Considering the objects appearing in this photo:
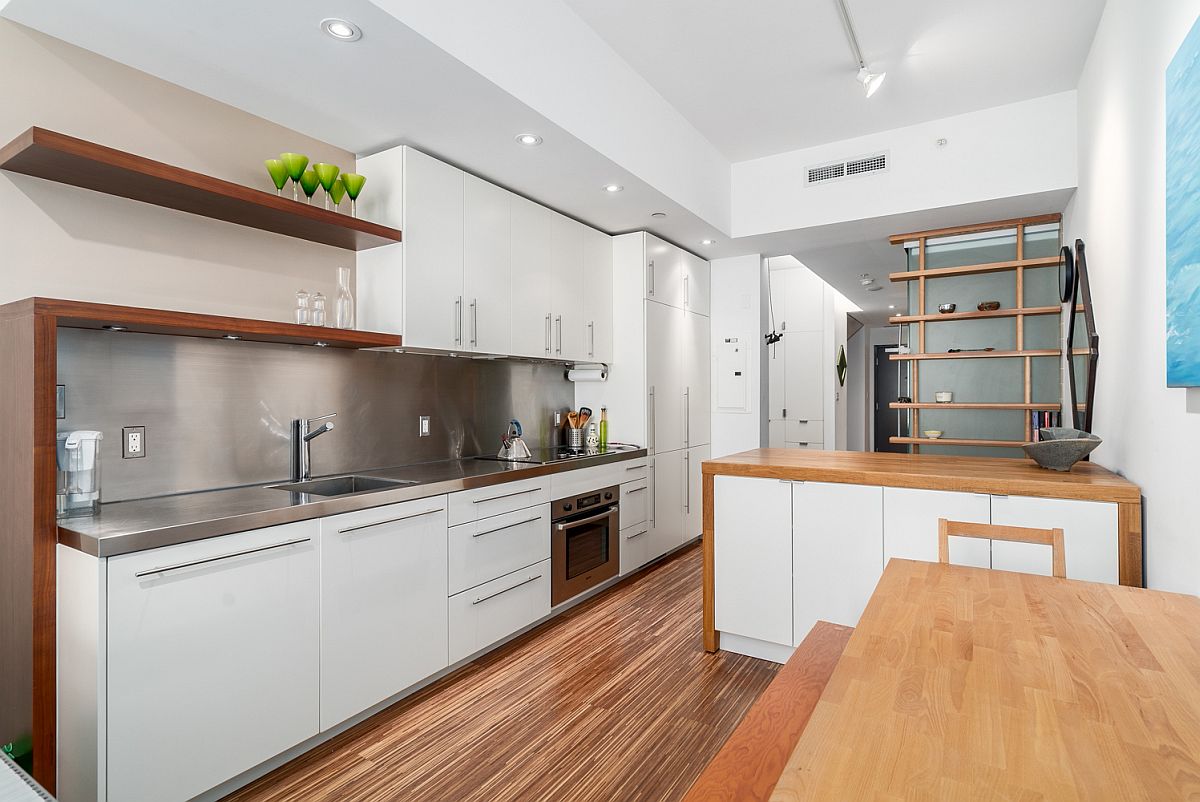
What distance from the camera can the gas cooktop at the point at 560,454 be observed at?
348cm

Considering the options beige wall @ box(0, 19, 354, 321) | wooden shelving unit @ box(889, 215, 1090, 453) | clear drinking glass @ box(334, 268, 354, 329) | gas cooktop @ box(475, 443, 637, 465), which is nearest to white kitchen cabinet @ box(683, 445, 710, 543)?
gas cooktop @ box(475, 443, 637, 465)

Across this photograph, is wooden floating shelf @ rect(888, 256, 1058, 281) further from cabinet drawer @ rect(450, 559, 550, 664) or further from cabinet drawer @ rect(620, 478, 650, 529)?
cabinet drawer @ rect(450, 559, 550, 664)

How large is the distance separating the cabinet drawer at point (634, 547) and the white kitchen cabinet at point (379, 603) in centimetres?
158

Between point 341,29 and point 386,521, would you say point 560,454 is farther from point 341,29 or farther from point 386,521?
point 341,29

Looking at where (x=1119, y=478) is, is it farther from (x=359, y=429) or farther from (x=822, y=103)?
(x=359, y=429)

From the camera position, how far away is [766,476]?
9.12 ft

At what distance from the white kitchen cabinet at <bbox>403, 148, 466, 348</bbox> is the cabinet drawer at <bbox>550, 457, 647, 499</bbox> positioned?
93cm

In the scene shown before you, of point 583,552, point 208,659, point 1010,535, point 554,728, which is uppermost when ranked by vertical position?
point 1010,535

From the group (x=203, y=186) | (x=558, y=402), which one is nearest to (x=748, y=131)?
(x=558, y=402)

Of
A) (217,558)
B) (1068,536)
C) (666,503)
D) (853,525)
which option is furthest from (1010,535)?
(666,503)

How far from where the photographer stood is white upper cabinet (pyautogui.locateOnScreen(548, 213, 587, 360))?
378 centimetres

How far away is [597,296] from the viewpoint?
13.7 ft

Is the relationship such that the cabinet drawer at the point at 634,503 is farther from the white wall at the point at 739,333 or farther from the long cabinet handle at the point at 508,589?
the white wall at the point at 739,333

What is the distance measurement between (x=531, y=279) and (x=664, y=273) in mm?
1309
